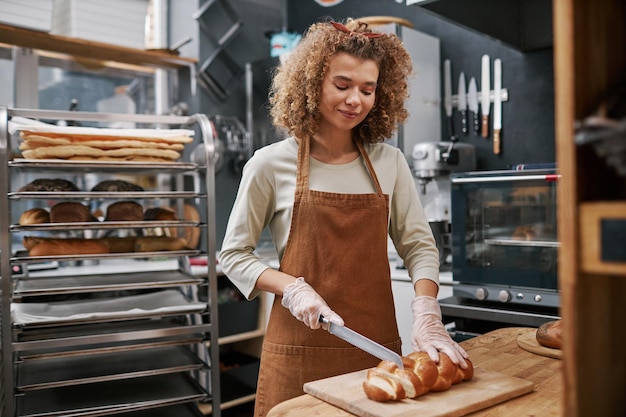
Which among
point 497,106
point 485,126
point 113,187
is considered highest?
point 497,106

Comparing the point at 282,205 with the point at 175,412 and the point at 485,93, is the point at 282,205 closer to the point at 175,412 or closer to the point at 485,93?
the point at 175,412

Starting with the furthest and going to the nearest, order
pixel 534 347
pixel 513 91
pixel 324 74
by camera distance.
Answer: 1. pixel 513 91
2. pixel 324 74
3. pixel 534 347

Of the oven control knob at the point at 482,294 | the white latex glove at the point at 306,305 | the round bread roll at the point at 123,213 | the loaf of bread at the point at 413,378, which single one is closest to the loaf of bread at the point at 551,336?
the loaf of bread at the point at 413,378

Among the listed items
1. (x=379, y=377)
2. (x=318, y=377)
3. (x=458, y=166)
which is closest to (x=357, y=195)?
(x=318, y=377)

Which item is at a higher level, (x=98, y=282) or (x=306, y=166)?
(x=306, y=166)

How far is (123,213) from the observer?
2.60 meters

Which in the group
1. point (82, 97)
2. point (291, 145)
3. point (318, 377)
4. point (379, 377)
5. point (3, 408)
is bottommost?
point (3, 408)

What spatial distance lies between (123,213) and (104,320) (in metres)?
0.49

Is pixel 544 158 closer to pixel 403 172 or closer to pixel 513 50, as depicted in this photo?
pixel 513 50

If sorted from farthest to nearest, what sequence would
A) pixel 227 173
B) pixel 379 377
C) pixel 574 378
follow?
1. pixel 227 173
2. pixel 379 377
3. pixel 574 378

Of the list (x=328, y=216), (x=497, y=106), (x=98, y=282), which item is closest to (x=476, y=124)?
(x=497, y=106)

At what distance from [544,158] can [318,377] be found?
2.25 m

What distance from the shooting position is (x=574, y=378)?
2.31 ft

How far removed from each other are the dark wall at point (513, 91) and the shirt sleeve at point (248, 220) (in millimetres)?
1859
